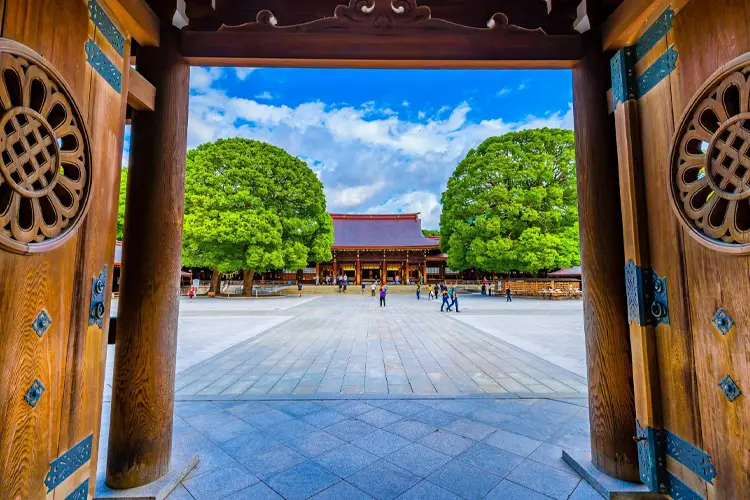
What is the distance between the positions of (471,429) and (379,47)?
2933 mm

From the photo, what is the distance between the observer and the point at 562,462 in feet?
7.38

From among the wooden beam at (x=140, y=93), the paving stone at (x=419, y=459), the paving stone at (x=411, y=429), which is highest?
the wooden beam at (x=140, y=93)

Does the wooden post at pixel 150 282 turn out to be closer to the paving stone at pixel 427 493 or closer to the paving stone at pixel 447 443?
the paving stone at pixel 427 493

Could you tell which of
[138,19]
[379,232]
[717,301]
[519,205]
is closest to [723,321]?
[717,301]

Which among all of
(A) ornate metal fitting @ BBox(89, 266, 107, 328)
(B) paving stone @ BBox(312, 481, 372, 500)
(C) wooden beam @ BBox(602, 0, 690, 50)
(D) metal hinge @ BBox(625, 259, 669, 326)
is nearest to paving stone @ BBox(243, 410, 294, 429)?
(B) paving stone @ BBox(312, 481, 372, 500)

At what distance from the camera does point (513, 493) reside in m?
1.93

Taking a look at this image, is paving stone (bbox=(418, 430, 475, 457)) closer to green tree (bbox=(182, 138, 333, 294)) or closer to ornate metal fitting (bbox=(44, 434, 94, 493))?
ornate metal fitting (bbox=(44, 434, 94, 493))

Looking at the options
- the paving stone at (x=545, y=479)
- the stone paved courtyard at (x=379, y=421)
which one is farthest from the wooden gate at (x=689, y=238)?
the stone paved courtyard at (x=379, y=421)

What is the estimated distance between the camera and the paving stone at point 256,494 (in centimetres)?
189

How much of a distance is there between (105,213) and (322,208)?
19.6 m

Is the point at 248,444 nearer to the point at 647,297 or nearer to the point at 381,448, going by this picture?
the point at 381,448

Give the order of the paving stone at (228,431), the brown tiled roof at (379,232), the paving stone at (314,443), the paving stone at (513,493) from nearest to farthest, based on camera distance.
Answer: the paving stone at (513,493) → the paving stone at (314,443) → the paving stone at (228,431) → the brown tiled roof at (379,232)

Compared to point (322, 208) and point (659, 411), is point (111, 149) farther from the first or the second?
point (322, 208)

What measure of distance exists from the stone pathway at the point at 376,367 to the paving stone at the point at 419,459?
4.24 ft
